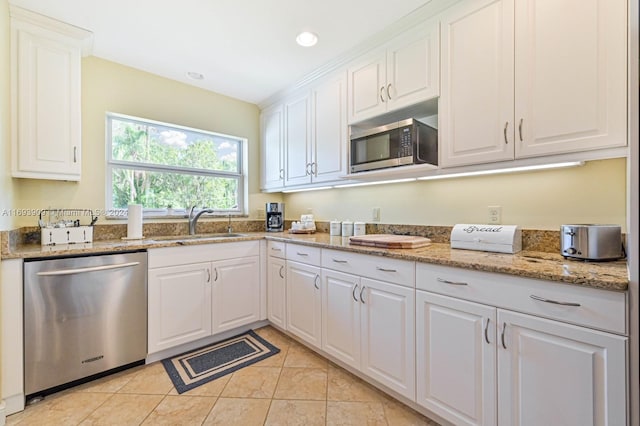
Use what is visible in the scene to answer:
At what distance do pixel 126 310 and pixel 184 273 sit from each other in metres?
0.43

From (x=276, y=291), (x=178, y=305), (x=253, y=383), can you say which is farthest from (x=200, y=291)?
(x=253, y=383)

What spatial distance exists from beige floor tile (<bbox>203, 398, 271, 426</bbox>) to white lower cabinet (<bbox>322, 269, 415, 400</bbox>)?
591 mm

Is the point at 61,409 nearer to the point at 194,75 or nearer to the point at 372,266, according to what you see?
the point at 372,266

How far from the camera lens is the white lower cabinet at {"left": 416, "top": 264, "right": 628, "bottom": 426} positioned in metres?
1.00

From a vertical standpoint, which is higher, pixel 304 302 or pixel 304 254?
pixel 304 254

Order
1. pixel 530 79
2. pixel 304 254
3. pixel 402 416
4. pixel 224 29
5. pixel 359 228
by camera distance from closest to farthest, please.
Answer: pixel 530 79
pixel 402 416
pixel 224 29
pixel 304 254
pixel 359 228

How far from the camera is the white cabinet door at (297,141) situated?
8.96 ft

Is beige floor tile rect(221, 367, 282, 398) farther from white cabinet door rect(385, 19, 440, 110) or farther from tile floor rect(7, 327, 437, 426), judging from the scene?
white cabinet door rect(385, 19, 440, 110)

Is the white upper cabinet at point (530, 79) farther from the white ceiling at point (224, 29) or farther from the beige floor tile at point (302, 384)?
the beige floor tile at point (302, 384)

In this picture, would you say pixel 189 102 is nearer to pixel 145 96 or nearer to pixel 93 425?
pixel 145 96

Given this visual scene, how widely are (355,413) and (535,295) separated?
113 centimetres

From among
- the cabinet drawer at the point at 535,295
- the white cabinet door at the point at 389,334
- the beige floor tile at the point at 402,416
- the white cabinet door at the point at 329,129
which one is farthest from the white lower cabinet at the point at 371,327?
the white cabinet door at the point at 329,129

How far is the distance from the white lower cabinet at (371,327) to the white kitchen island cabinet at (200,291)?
84 cm

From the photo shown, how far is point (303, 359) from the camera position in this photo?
217 centimetres
